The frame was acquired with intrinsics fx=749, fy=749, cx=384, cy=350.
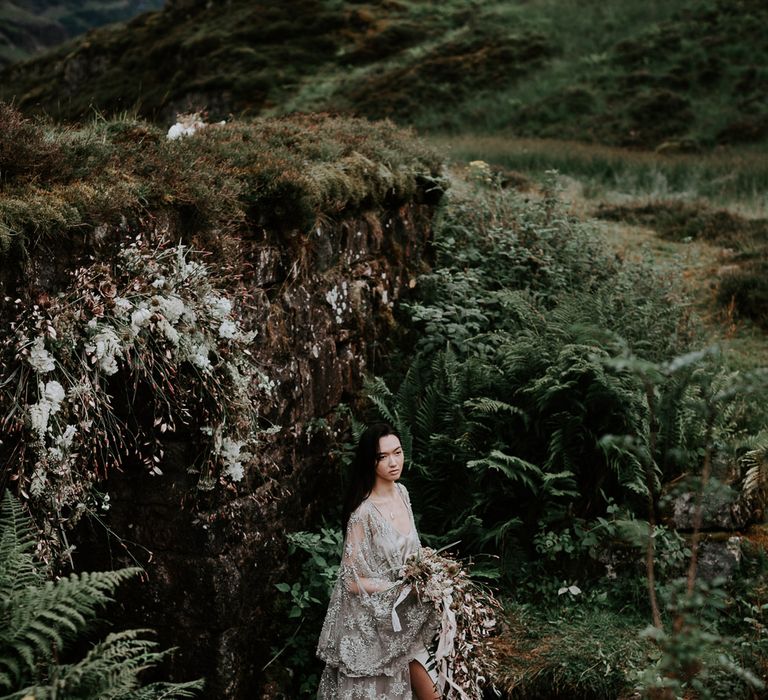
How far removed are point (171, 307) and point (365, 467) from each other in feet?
5.29

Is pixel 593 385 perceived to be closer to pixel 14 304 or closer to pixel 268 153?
pixel 268 153

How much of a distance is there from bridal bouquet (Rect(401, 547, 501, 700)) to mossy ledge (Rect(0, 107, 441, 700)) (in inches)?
40.3

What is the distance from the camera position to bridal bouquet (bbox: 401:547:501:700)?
4.02 m

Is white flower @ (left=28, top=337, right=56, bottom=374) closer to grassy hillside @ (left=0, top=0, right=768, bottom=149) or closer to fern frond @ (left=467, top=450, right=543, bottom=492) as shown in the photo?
fern frond @ (left=467, top=450, right=543, bottom=492)

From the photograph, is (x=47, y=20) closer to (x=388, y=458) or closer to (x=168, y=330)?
(x=388, y=458)

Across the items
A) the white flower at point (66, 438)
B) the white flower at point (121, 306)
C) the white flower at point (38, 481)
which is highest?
the white flower at point (121, 306)

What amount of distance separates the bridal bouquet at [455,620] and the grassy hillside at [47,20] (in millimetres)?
52784

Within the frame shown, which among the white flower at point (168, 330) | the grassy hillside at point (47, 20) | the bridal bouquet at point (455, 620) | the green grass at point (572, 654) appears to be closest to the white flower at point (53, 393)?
the white flower at point (168, 330)

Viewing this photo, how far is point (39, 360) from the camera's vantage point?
3.13 metres

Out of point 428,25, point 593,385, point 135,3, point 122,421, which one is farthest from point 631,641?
point 135,3

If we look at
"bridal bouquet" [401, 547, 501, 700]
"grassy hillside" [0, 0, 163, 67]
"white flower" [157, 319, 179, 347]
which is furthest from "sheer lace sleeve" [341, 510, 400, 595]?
"grassy hillside" [0, 0, 163, 67]

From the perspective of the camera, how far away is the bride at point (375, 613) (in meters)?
4.26

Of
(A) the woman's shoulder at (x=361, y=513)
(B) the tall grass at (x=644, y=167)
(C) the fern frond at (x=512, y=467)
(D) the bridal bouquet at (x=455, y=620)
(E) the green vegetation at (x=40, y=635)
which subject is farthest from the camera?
(B) the tall grass at (x=644, y=167)

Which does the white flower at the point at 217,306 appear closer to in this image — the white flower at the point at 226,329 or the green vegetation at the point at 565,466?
the white flower at the point at 226,329
